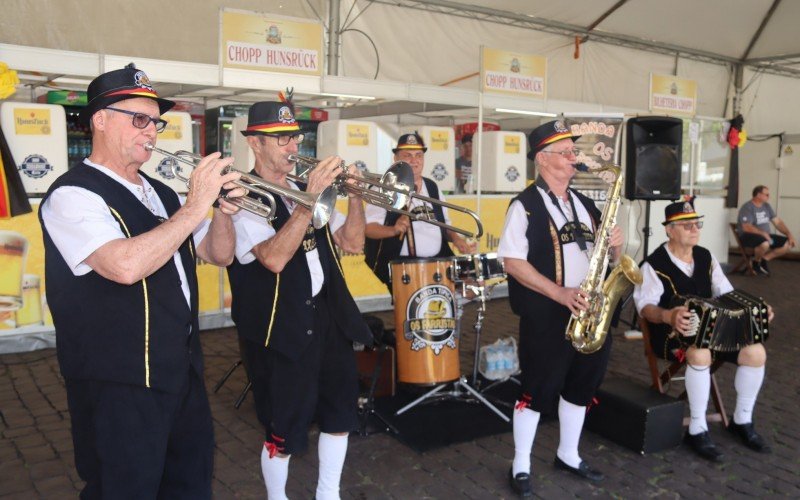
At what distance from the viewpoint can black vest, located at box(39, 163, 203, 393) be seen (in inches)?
87.3

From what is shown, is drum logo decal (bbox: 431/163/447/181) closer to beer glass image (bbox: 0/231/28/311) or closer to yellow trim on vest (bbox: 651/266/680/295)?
yellow trim on vest (bbox: 651/266/680/295)

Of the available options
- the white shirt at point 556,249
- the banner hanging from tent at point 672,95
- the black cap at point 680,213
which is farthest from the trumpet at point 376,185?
the banner hanging from tent at point 672,95

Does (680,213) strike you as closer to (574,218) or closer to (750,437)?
(574,218)

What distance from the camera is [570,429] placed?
13.3 ft

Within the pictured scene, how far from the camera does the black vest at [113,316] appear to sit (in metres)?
2.22

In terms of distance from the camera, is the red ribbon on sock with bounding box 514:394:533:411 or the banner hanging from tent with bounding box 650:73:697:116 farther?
the banner hanging from tent with bounding box 650:73:697:116

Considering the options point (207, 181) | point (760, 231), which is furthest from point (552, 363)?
point (760, 231)

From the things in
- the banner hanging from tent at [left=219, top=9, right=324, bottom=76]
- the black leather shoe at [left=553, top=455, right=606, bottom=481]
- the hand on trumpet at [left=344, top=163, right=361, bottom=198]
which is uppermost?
the banner hanging from tent at [left=219, top=9, right=324, bottom=76]

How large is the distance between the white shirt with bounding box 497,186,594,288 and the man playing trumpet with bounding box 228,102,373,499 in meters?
0.97

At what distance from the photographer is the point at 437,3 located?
11273 mm

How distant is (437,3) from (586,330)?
345 inches

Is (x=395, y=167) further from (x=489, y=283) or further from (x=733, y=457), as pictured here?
(x=733, y=457)

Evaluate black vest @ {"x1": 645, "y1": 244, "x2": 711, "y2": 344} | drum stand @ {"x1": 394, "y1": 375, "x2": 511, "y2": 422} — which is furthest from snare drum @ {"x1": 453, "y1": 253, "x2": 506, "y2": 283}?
black vest @ {"x1": 645, "y1": 244, "x2": 711, "y2": 344}

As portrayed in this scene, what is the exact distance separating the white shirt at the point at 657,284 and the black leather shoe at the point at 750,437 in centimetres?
90
